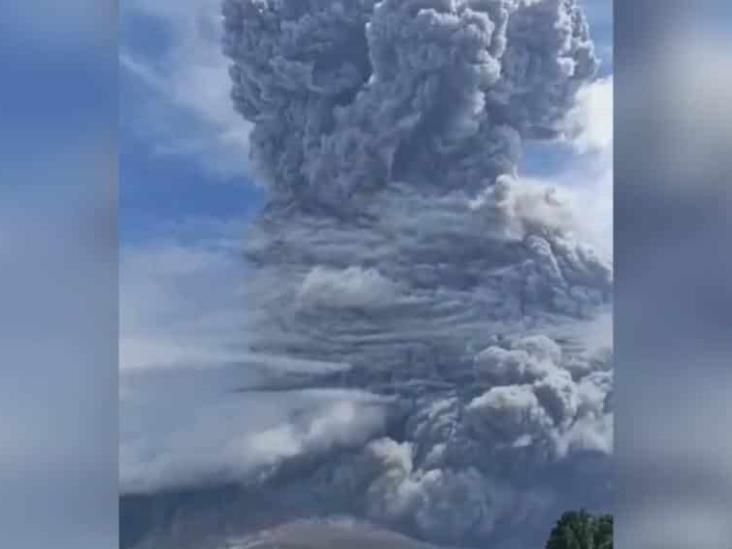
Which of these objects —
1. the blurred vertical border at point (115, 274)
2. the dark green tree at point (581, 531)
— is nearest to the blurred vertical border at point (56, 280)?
the blurred vertical border at point (115, 274)

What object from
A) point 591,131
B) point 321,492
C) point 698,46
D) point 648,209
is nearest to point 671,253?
point 648,209

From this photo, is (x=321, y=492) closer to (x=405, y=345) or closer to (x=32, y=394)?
(x=405, y=345)

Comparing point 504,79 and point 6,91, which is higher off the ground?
point 504,79

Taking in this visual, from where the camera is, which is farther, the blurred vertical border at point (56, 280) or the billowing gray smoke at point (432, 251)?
the billowing gray smoke at point (432, 251)

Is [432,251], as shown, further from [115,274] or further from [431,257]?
[115,274]

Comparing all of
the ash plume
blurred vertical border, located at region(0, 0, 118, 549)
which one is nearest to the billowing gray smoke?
the ash plume

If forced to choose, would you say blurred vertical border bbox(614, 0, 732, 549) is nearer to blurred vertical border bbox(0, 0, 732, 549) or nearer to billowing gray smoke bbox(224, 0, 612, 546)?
blurred vertical border bbox(0, 0, 732, 549)

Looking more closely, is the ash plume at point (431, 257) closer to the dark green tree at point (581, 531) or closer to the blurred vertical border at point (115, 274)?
the dark green tree at point (581, 531)
